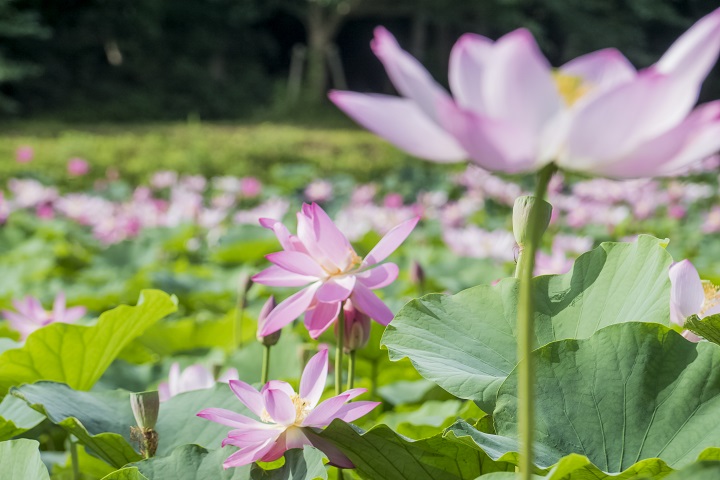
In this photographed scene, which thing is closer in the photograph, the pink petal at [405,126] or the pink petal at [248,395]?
the pink petal at [405,126]

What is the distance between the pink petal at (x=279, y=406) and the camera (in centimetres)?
54

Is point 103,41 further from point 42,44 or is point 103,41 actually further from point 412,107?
point 412,107

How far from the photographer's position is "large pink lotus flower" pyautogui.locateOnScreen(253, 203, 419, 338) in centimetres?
63

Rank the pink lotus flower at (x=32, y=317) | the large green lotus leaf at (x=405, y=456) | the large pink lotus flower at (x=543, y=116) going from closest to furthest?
1. the large pink lotus flower at (x=543, y=116)
2. the large green lotus leaf at (x=405, y=456)
3. the pink lotus flower at (x=32, y=317)

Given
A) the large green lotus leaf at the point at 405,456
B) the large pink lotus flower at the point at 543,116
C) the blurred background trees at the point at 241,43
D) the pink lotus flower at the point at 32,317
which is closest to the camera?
the large pink lotus flower at the point at 543,116

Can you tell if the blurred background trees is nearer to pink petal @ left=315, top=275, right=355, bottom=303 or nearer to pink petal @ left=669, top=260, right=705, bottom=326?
pink petal @ left=315, top=275, right=355, bottom=303

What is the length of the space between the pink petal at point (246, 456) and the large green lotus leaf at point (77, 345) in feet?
1.03

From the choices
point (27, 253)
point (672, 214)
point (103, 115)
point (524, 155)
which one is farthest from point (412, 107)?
point (103, 115)

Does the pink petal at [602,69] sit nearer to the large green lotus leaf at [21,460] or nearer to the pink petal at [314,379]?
the pink petal at [314,379]

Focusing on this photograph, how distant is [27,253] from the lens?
2779 millimetres

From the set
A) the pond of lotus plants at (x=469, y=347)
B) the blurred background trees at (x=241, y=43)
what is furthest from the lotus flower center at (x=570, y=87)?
the blurred background trees at (x=241, y=43)

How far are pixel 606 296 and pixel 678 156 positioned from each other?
33cm

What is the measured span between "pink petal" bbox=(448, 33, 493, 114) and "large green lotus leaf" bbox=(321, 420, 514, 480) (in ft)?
0.77

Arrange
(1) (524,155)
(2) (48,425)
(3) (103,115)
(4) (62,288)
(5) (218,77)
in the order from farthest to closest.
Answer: (5) (218,77), (3) (103,115), (4) (62,288), (2) (48,425), (1) (524,155)
